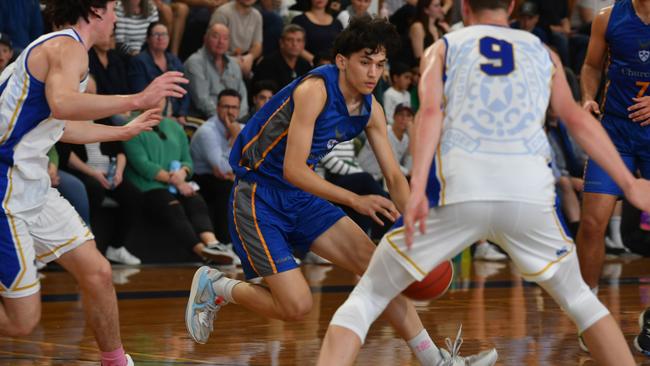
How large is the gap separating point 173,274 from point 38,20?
2.73 m

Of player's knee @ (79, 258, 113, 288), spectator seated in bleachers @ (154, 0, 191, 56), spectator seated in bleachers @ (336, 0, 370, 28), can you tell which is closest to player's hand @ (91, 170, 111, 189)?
spectator seated in bleachers @ (154, 0, 191, 56)

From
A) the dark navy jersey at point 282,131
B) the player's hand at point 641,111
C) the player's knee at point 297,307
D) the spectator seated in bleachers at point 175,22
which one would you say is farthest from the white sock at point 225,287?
the spectator seated in bleachers at point 175,22

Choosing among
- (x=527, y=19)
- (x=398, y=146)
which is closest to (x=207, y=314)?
(x=398, y=146)

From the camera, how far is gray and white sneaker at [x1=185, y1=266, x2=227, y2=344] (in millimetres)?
5223

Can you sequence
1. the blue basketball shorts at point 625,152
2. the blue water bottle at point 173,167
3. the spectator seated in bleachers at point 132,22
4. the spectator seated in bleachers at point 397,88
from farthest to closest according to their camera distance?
the spectator seated in bleachers at point 397,88
the spectator seated in bleachers at point 132,22
the blue water bottle at point 173,167
the blue basketball shorts at point 625,152

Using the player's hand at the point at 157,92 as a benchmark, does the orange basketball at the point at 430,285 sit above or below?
below

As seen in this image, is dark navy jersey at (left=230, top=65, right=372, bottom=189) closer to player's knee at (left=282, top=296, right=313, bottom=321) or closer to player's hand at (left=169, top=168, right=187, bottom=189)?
player's knee at (left=282, top=296, right=313, bottom=321)

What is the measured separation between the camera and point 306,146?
14.8 feet

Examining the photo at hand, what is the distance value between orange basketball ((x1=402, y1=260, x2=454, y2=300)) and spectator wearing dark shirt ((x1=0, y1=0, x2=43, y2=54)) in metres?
6.26

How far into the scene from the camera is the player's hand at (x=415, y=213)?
11.4 ft

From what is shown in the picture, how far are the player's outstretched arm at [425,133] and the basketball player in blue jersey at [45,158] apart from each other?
1056mm

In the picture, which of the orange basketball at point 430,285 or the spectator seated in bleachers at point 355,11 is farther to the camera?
the spectator seated in bleachers at point 355,11

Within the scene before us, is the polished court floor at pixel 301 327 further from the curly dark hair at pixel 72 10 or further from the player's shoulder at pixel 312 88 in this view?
the curly dark hair at pixel 72 10

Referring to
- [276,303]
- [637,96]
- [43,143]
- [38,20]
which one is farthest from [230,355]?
[38,20]
